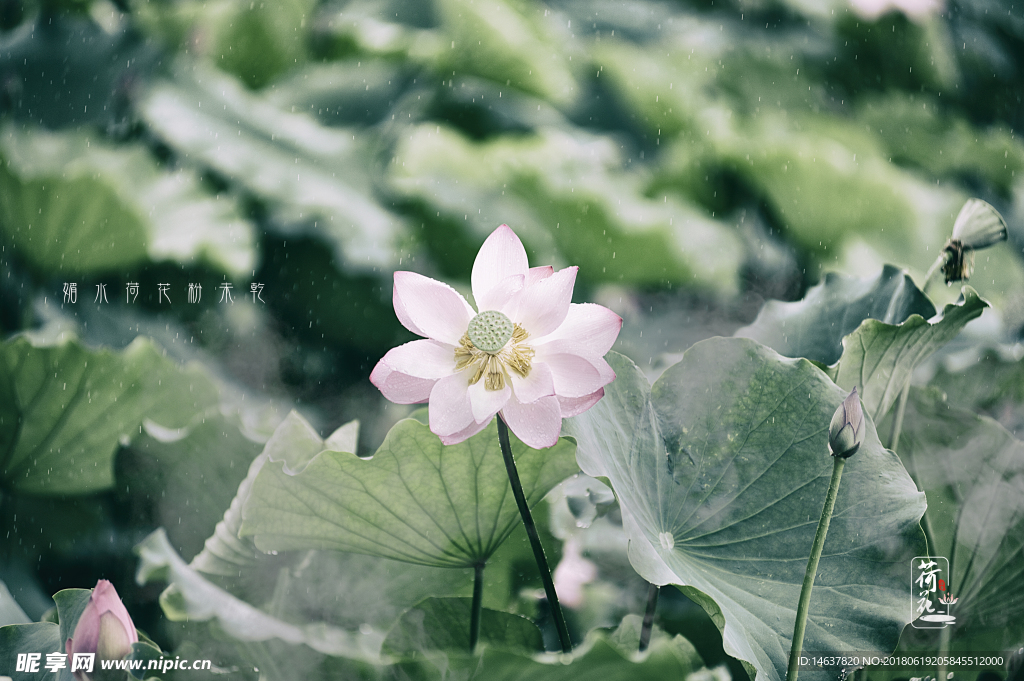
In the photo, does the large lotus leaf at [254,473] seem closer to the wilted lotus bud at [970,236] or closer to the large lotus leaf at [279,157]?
the wilted lotus bud at [970,236]

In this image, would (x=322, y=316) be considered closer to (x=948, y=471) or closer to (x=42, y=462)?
(x=42, y=462)

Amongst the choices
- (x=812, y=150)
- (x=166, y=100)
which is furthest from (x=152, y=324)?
(x=812, y=150)

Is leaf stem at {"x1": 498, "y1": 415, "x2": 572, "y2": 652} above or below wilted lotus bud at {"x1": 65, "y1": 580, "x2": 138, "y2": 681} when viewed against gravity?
above

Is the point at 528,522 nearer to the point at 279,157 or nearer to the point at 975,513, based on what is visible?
the point at 975,513

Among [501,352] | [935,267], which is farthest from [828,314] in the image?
[501,352]

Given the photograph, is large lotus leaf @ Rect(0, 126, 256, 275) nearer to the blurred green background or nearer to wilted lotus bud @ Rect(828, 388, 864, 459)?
the blurred green background

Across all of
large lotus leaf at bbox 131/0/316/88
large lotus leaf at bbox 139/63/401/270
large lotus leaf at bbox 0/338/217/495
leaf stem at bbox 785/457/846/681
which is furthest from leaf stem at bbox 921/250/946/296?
large lotus leaf at bbox 131/0/316/88
